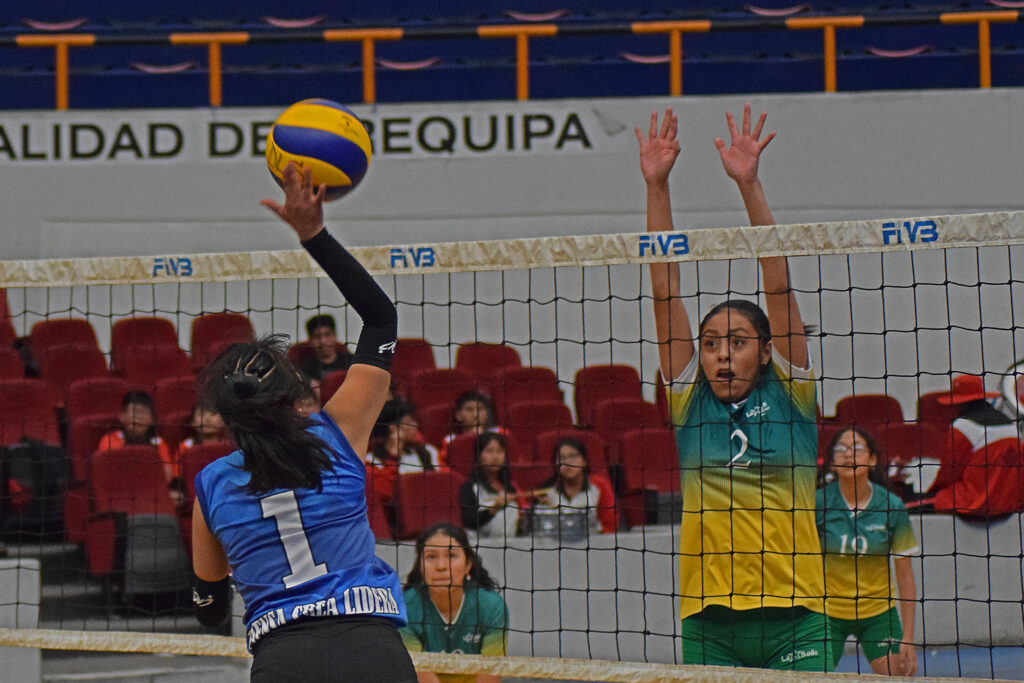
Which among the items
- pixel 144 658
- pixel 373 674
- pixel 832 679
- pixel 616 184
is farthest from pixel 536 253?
pixel 616 184

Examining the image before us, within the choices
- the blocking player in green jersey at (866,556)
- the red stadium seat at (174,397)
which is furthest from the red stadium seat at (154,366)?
the blocking player in green jersey at (866,556)

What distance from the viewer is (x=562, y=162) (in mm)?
9000

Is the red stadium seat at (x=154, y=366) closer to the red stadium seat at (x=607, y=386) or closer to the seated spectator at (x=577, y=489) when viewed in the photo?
the red stadium seat at (x=607, y=386)

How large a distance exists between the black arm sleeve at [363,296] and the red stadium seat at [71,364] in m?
5.51

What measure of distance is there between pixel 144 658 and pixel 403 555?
138 centimetres

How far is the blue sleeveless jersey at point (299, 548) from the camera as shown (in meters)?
2.32

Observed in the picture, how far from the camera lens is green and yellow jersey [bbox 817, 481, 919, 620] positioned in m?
5.13

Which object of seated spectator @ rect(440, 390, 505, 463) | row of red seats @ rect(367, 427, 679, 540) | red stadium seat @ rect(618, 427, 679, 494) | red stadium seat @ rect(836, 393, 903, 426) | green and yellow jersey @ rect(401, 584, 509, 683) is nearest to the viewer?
green and yellow jersey @ rect(401, 584, 509, 683)

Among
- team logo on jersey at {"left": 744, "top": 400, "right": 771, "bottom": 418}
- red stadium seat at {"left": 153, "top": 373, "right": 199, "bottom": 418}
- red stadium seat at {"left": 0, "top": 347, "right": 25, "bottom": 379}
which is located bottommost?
team logo on jersey at {"left": 744, "top": 400, "right": 771, "bottom": 418}

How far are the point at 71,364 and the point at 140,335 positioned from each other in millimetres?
716

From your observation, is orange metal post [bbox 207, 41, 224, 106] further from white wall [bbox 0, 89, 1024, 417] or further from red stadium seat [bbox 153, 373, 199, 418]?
red stadium seat [bbox 153, 373, 199, 418]

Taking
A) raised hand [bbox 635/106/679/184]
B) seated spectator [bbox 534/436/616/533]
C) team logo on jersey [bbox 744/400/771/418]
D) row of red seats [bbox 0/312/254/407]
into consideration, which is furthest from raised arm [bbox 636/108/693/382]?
row of red seats [bbox 0/312/254/407]

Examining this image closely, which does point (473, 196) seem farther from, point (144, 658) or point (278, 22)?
point (144, 658)

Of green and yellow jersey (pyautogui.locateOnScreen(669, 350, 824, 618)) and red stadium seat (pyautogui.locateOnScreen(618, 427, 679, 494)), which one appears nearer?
green and yellow jersey (pyautogui.locateOnScreen(669, 350, 824, 618))
